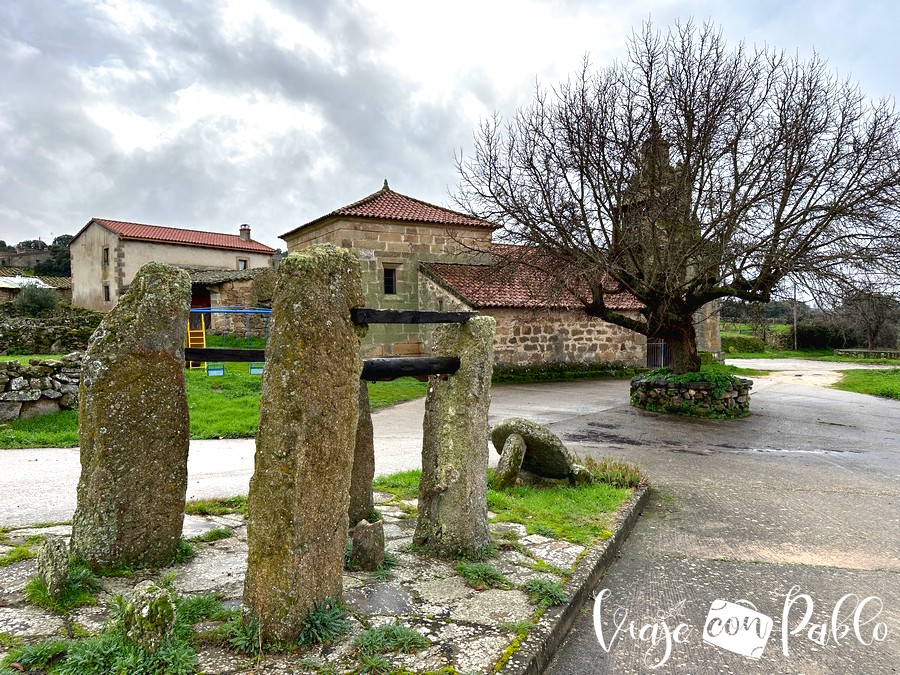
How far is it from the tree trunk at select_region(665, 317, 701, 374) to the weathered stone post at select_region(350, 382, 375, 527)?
10.7 meters

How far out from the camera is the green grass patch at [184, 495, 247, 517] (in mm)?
5234

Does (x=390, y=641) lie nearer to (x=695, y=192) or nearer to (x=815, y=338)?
(x=695, y=192)

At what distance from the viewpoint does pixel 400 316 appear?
366 cm

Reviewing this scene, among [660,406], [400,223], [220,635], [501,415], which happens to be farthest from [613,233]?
[220,635]

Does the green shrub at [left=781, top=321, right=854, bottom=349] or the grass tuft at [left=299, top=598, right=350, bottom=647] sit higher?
the green shrub at [left=781, top=321, right=854, bottom=349]

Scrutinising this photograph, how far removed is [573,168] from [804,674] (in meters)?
12.1

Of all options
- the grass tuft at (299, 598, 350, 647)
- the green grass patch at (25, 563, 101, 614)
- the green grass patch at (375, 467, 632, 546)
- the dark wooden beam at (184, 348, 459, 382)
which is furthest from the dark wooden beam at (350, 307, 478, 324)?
the green grass patch at (25, 563, 101, 614)

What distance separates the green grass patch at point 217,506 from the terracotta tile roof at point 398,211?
1607 cm

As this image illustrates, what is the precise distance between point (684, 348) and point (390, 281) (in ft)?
37.8

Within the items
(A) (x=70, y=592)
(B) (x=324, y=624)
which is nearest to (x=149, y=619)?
(B) (x=324, y=624)

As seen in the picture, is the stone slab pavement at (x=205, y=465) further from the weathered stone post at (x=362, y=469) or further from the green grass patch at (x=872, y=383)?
the green grass patch at (x=872, y=383)

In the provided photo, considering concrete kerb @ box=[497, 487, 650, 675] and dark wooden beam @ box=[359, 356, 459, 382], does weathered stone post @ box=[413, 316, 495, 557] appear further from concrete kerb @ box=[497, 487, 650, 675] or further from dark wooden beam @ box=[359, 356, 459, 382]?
concrete kerb @ box=[497, 487, 650, 675]

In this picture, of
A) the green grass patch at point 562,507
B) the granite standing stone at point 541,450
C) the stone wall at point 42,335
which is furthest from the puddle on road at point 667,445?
the stone wall at point 42,335

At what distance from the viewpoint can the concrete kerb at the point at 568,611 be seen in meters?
2.85
